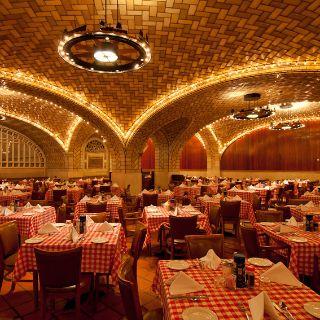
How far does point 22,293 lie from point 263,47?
6710mm

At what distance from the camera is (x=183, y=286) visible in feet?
7.26

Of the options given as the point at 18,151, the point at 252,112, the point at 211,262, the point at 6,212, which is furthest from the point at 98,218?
the point at 18,151

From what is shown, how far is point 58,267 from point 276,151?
688 inches

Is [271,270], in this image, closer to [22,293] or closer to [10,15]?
[22,293]

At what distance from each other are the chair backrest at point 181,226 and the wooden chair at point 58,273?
2.07 m

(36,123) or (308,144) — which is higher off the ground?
(36,123)

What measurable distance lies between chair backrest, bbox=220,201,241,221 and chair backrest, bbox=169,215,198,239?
2.04 m

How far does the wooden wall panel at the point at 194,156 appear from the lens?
20.9 m

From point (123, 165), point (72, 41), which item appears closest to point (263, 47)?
point (72, 41)

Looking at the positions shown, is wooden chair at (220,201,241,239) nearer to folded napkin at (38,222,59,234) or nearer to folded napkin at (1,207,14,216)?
folded napkin at (38,222,59,234)

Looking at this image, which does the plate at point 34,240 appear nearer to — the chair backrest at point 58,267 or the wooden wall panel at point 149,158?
the chair backrest at point 58,267

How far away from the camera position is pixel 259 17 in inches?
212

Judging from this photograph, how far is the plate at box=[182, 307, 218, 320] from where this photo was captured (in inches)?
70.9

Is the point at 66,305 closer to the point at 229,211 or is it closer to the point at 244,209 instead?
the point at 229,211
